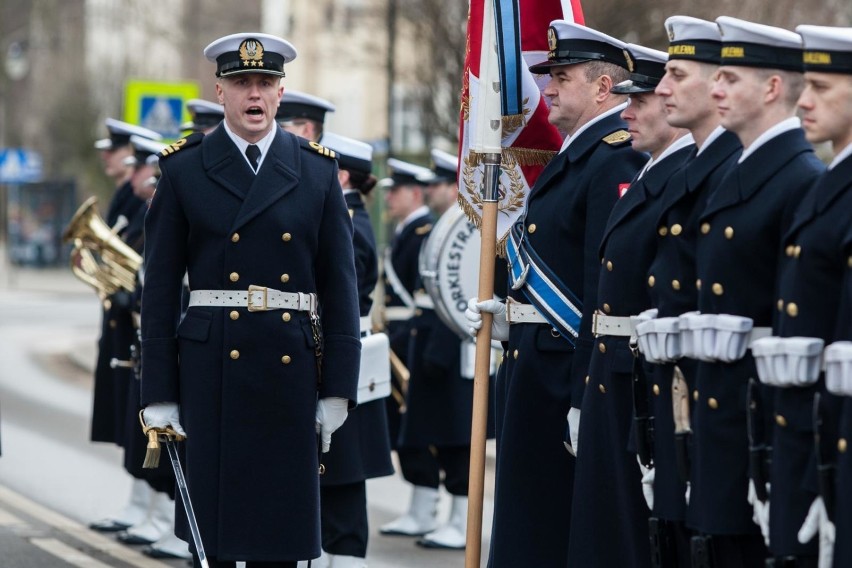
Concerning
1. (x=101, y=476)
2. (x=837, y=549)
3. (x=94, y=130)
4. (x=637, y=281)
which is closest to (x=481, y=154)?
(x=637, y=281)

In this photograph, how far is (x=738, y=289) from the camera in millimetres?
5266

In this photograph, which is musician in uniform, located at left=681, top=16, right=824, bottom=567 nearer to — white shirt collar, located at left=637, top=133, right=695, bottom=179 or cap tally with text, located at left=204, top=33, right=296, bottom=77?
white shirt collar, located at left=637, top=133, right=695, bottom=179

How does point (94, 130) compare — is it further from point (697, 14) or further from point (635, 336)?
point (635, 336)

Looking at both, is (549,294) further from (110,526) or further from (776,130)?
(110,526)

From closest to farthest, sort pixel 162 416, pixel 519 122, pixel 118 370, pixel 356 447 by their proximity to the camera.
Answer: pixel 162 416
pixel 519 122
pixel 356 447
pixel 118 370

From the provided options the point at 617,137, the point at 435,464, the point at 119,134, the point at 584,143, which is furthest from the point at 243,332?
the point at 119,134

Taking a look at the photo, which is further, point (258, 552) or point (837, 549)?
point (258, 552)

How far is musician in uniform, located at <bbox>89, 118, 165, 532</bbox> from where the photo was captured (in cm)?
1041

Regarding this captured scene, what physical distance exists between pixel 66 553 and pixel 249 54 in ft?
12.8

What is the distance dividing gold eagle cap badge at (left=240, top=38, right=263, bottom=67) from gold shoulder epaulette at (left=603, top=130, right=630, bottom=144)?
1352 millimetres

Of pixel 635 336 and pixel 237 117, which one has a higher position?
pixel 237 117

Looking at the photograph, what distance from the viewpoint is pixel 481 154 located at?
23.7 feet

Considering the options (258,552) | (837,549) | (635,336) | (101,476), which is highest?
(635,336)

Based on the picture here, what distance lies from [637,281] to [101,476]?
737cm
